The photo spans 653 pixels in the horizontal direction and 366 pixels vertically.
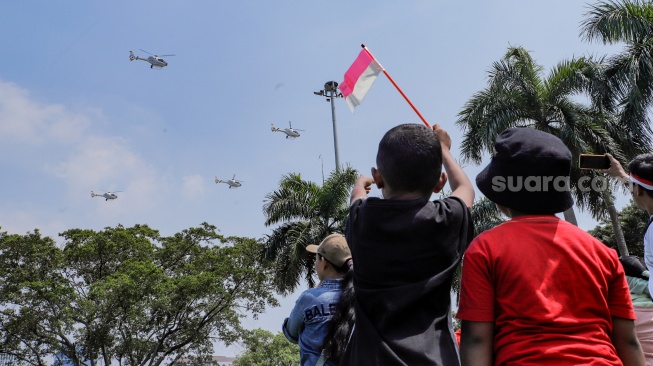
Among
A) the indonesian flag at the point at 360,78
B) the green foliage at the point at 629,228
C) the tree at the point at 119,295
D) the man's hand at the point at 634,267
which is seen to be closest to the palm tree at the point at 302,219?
the tree at the point at 119,295

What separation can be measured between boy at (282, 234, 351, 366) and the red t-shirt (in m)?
1.58

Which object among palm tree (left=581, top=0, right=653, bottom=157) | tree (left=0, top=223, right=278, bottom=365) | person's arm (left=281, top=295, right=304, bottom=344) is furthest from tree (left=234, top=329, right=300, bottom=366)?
person's arm (left=281, top=295, right=304, bottom=344)

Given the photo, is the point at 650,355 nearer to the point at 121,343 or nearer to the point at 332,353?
the point at 332,353

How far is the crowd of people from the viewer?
6.59 ft

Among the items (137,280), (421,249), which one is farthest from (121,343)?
(421,249)

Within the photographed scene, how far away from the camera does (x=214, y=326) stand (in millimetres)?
27438

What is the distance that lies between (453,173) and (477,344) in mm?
679

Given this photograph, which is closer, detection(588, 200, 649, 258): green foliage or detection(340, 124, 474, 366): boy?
detection(340, 124, 474, 366): boy

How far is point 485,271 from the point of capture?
6.81ft

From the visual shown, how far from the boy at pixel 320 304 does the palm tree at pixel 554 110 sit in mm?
14555

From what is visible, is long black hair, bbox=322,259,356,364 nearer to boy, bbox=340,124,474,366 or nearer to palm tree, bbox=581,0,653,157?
boy, bbox=340,124,474,366

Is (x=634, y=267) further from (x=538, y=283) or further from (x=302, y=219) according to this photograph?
(x=302, y=219)

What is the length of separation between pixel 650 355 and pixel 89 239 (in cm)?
2702

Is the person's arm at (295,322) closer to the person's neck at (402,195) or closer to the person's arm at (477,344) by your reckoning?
the person's neck at (402,195)
